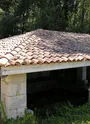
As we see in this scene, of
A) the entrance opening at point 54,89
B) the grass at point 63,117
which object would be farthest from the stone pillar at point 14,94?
the entrance opening at point 54,89

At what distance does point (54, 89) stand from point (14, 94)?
807 centimetres

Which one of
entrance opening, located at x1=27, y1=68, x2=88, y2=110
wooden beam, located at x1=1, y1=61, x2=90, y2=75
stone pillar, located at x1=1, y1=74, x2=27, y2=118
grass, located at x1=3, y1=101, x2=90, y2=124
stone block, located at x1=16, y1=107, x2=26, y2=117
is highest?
wooden beam, located at x1=1, y1=61, x2=90, y2=75

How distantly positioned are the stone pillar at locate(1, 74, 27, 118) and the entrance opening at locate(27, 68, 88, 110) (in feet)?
13.2

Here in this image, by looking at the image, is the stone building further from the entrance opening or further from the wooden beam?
the entrance opening

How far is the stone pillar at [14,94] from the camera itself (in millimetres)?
7121

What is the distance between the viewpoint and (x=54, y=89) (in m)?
15.1

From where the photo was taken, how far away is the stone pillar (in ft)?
23.4

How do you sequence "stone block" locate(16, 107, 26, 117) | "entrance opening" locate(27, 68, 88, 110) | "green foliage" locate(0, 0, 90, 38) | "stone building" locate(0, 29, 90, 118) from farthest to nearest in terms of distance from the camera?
"green foliage" locate(0, 0, 90, 38) < "entrance opening" locate(27, 68, 88, 110) < "stone block" locate(16, 107, 26, 117) < "stone building" locate(0, 29, 90, 118)

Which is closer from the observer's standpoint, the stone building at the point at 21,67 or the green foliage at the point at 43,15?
the stone building at the point at 21,67

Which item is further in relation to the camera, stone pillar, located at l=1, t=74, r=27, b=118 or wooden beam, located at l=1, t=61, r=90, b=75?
stone pillar, located at l=1, t=74, r=27, b=118

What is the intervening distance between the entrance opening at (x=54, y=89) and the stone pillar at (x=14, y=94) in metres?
4.03

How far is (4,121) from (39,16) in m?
19.3

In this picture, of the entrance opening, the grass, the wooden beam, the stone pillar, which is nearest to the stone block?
the stone pillar

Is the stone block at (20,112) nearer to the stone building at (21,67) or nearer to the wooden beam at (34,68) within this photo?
the stone building at (21,67)
